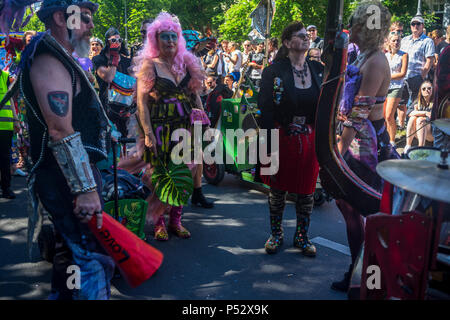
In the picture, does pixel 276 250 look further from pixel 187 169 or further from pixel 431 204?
pixel 431 204

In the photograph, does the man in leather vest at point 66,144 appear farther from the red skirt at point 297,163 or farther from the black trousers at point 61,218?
the red skirt at point 297,163

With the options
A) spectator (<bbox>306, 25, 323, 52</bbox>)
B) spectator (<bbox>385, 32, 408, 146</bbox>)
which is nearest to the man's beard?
spectator (<bbox>385, 32, 408, 146</bbox>)

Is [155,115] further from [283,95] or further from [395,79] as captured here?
[395,79]

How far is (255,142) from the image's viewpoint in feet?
16.6

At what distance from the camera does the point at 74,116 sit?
211 centimetres

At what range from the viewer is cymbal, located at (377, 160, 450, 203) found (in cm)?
153

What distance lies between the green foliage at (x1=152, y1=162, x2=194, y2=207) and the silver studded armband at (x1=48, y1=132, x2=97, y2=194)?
1770 mm

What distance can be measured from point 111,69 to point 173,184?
5.94ft

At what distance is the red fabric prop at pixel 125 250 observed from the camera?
2.02m

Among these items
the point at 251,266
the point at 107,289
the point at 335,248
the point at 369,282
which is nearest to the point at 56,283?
the point at 107,289

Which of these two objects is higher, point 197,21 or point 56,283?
point 197,21

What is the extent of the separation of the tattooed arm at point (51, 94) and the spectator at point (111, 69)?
2811 mm
